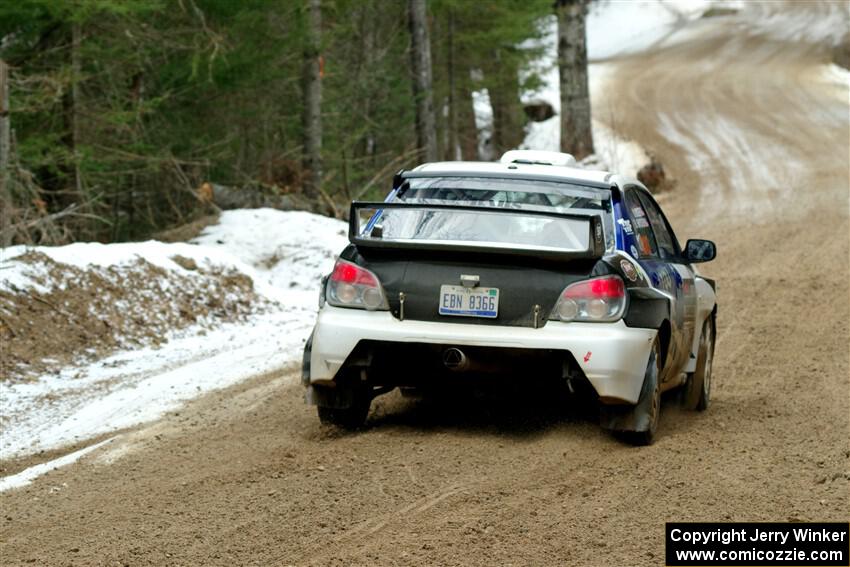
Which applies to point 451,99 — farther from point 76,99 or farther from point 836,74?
point 76,99

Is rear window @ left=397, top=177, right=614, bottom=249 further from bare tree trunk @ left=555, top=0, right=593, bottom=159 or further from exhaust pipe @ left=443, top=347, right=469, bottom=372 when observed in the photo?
bare tree trunk @ left=555, top=0, right=593, bottom=159

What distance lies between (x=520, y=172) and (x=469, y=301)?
1305mm

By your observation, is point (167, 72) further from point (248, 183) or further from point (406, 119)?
point (406, 119)

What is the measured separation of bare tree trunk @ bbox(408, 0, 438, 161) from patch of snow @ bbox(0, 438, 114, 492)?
16908 mm

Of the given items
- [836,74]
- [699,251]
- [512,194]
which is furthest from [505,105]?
[512,194]

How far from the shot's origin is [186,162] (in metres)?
17.7

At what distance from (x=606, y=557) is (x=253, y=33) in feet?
46.1

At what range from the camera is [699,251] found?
8.88 meters

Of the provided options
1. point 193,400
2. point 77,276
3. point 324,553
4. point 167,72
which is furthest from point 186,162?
point 324,553

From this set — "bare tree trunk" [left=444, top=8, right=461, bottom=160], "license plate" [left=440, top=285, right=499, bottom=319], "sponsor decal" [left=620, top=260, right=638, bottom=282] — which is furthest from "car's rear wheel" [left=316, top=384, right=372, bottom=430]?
"bare tree trunk" [left=444, top=8, right=461, bottom=160]

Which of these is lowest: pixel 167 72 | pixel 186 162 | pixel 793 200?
pixel 793 200

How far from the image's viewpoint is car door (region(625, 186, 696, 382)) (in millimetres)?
7953

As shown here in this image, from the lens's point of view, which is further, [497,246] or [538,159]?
[538,159]

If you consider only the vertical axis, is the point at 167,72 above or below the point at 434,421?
above
